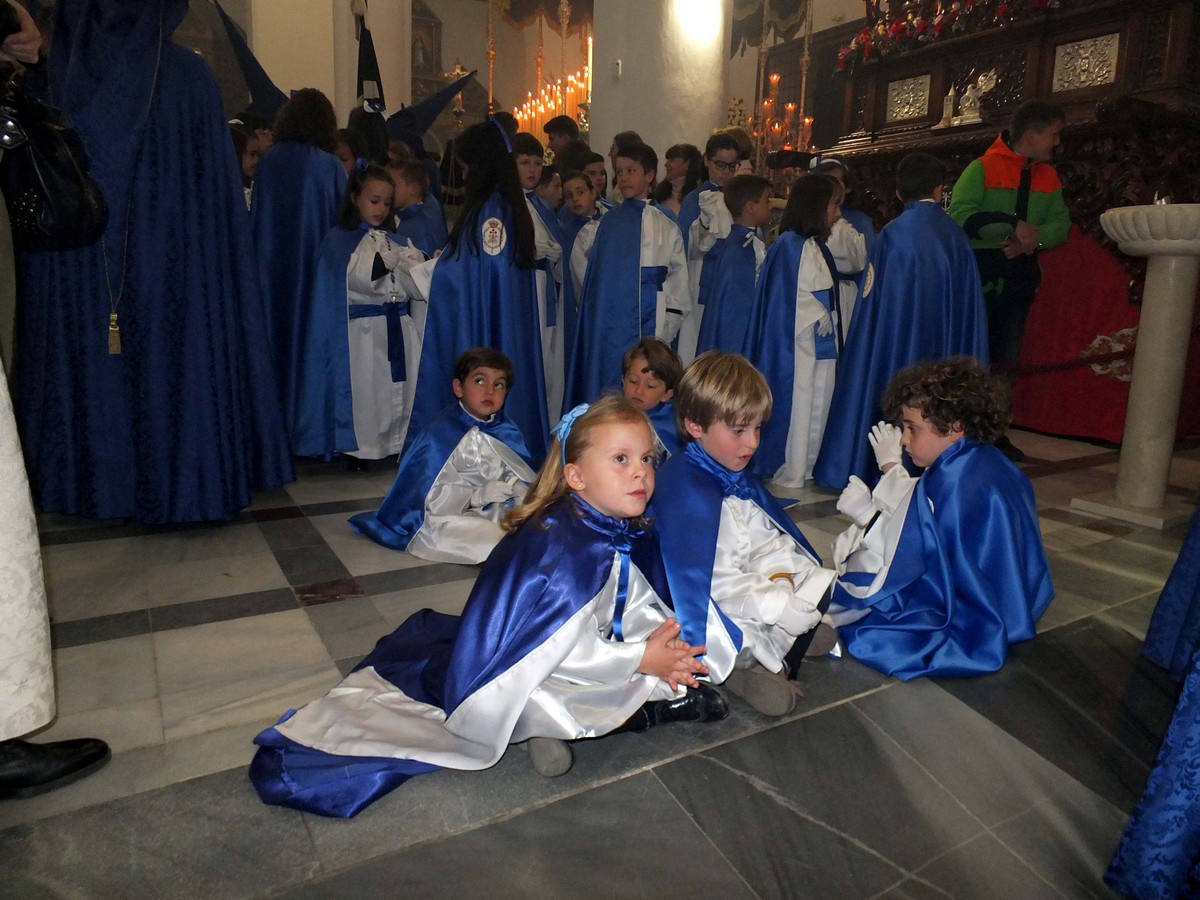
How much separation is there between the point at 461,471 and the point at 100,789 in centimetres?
187

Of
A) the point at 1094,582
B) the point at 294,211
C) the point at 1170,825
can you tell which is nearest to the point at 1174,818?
the point at 1170,825

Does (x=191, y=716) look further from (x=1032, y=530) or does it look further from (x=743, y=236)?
(x=743, y=236)

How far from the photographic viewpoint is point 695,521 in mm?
2232

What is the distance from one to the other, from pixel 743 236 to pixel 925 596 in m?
2.98

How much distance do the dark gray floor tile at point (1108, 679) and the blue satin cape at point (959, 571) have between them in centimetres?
12

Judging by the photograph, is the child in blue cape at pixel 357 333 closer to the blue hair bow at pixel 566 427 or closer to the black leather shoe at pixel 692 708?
the blue hair bow at pixel 566 427

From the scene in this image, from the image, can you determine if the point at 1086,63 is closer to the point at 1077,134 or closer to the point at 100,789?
the point at 1077,134

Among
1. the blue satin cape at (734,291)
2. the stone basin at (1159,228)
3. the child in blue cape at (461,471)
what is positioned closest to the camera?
the child in blue cape at (461,471)

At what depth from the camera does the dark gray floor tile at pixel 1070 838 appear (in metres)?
1.57

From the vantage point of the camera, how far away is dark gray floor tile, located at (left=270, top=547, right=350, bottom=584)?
3.01m

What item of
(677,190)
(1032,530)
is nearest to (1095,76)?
(677,190)

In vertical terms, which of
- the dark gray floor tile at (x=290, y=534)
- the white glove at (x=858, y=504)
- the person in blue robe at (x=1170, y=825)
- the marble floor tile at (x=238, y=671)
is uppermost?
the white glove at (x=858, y=504)

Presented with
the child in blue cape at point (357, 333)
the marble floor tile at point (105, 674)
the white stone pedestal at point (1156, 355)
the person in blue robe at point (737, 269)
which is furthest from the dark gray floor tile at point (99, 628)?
the white stone pedestal at point (1156, 355)

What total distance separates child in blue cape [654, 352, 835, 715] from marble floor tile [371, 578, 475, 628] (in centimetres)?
89
